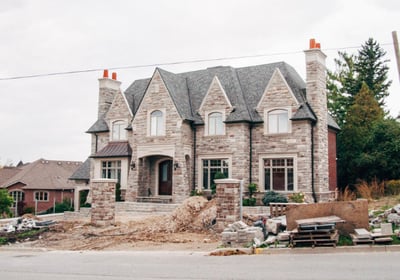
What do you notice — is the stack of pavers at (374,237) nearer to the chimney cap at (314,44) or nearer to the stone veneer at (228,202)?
the stone veneer at (228,202)

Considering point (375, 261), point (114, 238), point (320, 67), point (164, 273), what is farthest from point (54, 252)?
point (320, 67)

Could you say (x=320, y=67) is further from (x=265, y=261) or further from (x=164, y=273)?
(x=164, y=273)

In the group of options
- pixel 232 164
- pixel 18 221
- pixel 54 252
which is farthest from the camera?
pixel 232 164

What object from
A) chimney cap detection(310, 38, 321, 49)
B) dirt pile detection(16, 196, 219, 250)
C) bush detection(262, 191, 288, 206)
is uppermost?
chimney cap detection(310, 38, 321, 49)

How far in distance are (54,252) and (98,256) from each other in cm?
269

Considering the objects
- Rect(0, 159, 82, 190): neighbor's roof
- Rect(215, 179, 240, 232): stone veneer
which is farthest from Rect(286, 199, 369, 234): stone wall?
Rect(0, 159, 82, 190): neighbor's roof

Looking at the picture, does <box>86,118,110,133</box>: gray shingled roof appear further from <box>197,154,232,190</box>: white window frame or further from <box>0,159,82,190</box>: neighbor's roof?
<box>0,159,82,190</box>: neighbor's roof

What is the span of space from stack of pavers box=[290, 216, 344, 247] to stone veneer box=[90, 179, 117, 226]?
33.2 ft

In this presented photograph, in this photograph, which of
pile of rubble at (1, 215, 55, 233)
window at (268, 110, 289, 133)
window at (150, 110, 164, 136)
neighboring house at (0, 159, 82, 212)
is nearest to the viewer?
pile of rubble at (1, 215, 55, 233)

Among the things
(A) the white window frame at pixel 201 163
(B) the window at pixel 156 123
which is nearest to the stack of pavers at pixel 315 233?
(A) the white window frame at pixel 201 163

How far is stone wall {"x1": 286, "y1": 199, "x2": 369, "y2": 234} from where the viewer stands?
14.9 meters

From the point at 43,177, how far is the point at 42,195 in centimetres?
232

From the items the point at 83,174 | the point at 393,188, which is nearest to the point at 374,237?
the point at 393,188

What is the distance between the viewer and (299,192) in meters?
26.5
